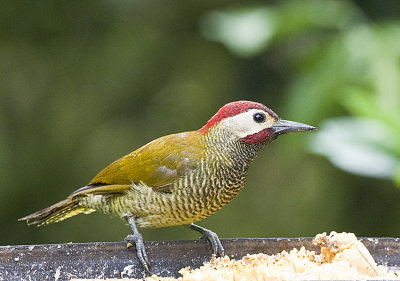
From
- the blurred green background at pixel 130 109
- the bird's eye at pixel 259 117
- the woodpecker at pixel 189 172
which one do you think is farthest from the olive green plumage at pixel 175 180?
the blurred green background at pixel 130 109

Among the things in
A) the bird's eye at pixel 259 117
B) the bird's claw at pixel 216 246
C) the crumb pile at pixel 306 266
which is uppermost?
the bird's eye at pixel 259 117

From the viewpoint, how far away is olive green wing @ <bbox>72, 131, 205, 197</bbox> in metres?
3.08

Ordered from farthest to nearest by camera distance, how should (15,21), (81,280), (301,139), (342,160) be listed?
(15,21) < (301,139) < (342,160) < (81,280)

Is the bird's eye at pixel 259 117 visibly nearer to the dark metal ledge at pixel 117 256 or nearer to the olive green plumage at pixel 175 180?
the olive green plumage at pixel 175 180

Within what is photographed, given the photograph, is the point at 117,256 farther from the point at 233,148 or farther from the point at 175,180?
the point at 233,148

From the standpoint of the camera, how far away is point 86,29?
580cm

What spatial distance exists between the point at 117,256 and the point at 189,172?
761 millimetres

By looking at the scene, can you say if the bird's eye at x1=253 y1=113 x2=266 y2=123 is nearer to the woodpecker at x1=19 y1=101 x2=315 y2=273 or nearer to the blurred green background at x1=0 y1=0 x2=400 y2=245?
the woodpecker at x1=19 y1=101 x2=315 y2=273

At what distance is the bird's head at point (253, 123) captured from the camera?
117 inches

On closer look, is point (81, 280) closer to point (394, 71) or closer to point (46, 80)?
point (394, 71)

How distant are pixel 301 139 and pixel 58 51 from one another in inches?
94.2

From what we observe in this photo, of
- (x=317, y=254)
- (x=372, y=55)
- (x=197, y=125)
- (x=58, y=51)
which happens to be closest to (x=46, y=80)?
(x=58, y=51)

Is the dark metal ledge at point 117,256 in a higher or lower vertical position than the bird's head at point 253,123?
lower

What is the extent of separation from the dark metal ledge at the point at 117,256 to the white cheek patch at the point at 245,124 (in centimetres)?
64
